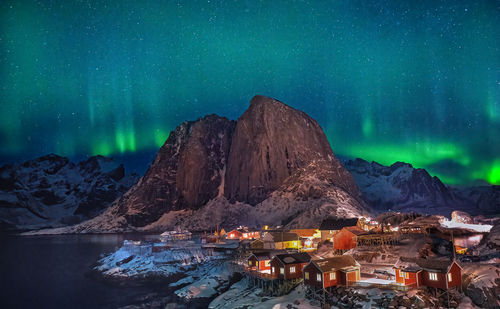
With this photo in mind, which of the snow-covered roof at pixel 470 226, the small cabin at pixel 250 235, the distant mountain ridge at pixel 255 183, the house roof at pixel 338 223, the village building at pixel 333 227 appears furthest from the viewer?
the distant mountain ridge at pixel 255 183

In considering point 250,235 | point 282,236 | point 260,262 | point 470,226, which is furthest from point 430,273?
point 470,226

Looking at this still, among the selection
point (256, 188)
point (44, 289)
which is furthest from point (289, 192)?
point (44, 289)

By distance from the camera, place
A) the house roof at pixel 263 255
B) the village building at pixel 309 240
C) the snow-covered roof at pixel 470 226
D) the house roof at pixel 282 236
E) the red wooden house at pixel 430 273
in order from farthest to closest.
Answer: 1. the snow-covered roof at pixel 470 226
2. the village building at pixel 309 240
3. the house roof at pixel 282 236
4. the house roof at pixel 263 255
5. the red wooden house at pixel 430 273

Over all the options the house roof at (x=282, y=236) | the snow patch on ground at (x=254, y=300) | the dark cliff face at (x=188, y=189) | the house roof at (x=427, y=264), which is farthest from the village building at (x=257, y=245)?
the dark cliff face at (x=188, y=189)

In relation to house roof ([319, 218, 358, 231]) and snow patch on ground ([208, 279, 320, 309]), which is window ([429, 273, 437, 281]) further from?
house roof ([319, 218, 358, 231])

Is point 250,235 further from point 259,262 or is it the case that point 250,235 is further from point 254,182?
point 254,182

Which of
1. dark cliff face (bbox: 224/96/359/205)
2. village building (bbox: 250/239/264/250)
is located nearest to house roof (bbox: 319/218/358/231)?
village building (bbox: 250/239/264/250)

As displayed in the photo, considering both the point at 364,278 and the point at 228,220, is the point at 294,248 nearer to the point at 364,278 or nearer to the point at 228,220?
the point at 364,278

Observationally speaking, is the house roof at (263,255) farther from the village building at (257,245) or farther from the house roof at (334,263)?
the house roof at (334,263)
